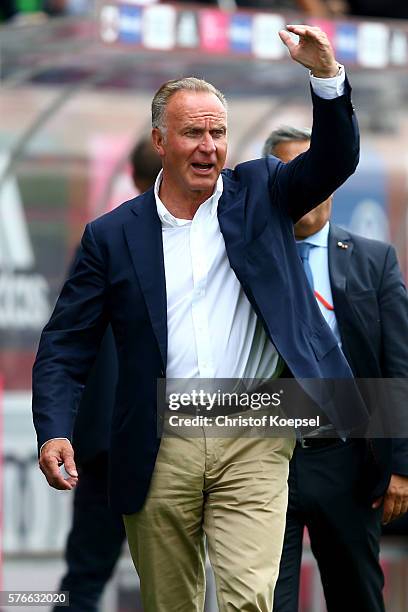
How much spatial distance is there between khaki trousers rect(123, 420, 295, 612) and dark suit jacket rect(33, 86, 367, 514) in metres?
0.08

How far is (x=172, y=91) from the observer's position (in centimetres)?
471

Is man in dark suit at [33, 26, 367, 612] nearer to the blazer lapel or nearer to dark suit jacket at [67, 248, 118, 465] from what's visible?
the blazer lapel

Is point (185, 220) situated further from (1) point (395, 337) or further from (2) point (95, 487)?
(2) point (95, 487)

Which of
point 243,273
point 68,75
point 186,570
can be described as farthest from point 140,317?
point 68,75

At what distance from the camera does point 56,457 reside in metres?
4.56

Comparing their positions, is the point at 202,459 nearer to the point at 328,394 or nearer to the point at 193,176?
the point at 328,394

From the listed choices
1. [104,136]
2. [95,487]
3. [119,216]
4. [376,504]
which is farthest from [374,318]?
[104,136]

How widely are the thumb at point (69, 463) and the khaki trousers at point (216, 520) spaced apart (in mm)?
240

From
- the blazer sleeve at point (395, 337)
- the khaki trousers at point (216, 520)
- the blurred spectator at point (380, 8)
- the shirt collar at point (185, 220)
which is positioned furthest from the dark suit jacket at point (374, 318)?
the blurred spectator at point (380, 8)

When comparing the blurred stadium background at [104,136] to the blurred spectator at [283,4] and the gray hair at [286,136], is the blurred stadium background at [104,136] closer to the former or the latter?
the blurred spectator at [283,4]

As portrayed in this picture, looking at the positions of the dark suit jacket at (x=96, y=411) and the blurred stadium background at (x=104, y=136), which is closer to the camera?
the dark suit jacket at (x=96, y=411)

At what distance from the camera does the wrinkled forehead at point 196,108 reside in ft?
15.1

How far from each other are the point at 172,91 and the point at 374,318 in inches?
41.4

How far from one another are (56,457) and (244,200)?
93 centimetres
